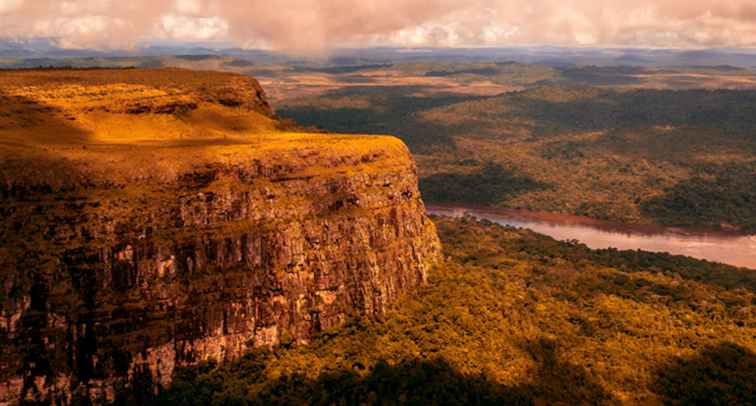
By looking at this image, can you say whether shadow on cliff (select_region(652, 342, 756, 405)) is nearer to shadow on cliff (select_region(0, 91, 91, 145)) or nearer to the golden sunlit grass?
the golden sunlit grass

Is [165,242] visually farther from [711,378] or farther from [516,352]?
[711,378]

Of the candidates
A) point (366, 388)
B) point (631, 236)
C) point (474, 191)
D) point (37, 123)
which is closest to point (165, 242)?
point (366, 388)

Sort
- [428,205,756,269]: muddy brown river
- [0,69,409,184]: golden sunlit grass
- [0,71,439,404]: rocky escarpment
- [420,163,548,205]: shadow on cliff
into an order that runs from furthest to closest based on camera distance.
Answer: [420,163,548,205]: shadow on cliff < [428,205,756,269]: muddy brown river < [0,69,409,184]: golden sunlit grass < [0,71,439,404]: rocky escarpment

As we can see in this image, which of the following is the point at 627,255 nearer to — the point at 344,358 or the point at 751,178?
the point at 344,358

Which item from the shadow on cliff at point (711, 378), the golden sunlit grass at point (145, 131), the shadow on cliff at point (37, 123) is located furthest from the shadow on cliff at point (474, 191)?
the shadow on cliff at point (37, 123)

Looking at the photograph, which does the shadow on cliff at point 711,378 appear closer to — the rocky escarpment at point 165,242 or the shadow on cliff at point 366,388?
the shadow on cliff at point 366,388

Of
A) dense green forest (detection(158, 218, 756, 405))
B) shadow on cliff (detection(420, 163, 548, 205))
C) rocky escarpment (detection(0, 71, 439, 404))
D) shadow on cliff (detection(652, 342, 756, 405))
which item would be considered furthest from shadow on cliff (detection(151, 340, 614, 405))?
shadow on cliff (detection(420, 163, 548, 205))

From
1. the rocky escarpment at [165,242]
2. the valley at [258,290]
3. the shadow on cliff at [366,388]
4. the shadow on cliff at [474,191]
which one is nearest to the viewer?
the rocky escarpment at [165,242]
